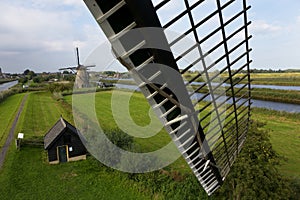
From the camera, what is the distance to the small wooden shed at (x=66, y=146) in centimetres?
1446

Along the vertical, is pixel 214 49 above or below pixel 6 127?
above

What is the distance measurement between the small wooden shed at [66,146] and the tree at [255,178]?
9.73 metres

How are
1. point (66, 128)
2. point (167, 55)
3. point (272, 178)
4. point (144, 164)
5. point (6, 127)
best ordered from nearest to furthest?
point (167, 55) → point (272, 178) → point (144, 164) → point (66, 128) → point (6, 127)

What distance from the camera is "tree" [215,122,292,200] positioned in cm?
690

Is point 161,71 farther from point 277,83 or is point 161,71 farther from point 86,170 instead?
point 277,83

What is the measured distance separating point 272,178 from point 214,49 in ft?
23.1

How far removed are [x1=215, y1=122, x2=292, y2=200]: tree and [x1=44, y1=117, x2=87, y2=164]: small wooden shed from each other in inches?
383

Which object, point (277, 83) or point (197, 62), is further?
point (277, 83)

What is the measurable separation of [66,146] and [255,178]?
447 inches

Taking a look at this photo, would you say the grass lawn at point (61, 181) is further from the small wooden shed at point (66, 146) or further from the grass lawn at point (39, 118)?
the grass lawn at point (39, 118)

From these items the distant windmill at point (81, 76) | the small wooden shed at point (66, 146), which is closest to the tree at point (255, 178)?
the small wooden shed at point (66, 146)

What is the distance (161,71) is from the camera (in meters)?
1.21

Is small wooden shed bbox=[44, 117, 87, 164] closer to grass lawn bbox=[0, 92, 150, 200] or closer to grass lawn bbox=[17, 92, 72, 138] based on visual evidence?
grass lawn bbox=[0, 92, 150, 200]

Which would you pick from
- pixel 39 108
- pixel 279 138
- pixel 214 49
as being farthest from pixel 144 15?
pixel 39 108
